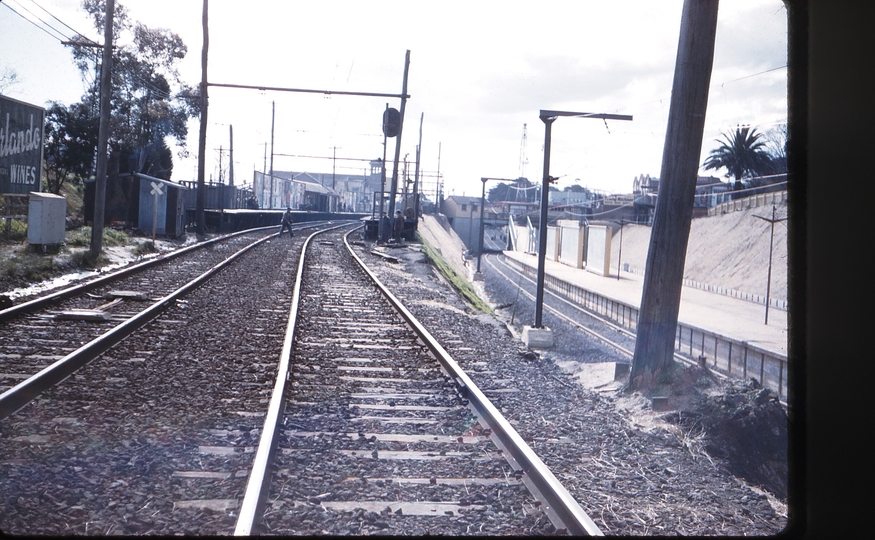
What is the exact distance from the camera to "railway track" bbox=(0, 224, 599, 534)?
3.58 m

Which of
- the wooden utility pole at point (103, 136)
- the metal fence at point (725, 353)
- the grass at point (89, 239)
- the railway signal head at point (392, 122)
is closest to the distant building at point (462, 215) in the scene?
the railway signal head at point (392, 122)

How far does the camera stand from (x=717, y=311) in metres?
21.1

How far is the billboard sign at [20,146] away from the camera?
21312mm

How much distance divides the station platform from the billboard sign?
18924 millimetres

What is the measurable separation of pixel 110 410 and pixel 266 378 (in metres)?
1.46

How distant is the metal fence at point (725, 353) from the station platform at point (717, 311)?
179 mm

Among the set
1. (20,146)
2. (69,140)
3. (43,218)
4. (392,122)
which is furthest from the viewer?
(69,140)

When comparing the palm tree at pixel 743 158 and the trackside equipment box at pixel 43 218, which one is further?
the palm tree at pixel 743 158

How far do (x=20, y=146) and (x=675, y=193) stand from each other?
22.3 m

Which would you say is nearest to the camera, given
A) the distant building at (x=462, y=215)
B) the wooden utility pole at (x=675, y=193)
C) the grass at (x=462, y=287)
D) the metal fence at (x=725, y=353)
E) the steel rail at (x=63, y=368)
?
the steel rail at (x=63, y=368)

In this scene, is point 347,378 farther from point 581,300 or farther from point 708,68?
point 581,300

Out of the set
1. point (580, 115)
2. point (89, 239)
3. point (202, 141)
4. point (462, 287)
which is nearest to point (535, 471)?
point (580, 115)

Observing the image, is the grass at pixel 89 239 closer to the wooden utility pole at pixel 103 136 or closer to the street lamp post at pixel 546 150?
the wooden utility pole at pixel 103 136

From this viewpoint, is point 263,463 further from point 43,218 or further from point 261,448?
point 43,218
